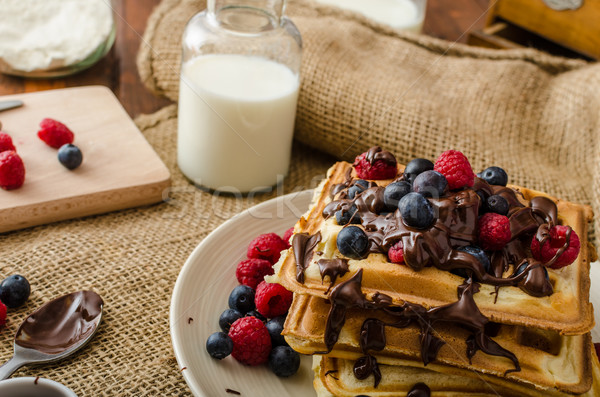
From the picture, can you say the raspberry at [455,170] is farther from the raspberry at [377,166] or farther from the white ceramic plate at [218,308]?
the white ceramic plate at [218,308]

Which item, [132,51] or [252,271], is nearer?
[252,271]

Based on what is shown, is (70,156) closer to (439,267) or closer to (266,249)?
(266,249)


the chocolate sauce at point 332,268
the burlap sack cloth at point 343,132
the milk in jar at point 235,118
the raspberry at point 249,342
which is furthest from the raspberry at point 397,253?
the milk in jar at point 235,118

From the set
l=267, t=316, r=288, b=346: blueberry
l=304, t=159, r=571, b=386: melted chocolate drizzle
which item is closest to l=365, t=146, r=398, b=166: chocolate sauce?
l=304, t=159, r=571, b=386: melted chocolate drizzle

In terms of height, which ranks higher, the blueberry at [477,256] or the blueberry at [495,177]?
the blueberry at [495,177]

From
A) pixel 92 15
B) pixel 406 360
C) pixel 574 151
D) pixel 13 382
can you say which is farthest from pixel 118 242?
pixel 574 151

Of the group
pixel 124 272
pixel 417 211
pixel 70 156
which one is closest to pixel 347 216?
pixel 417 211
